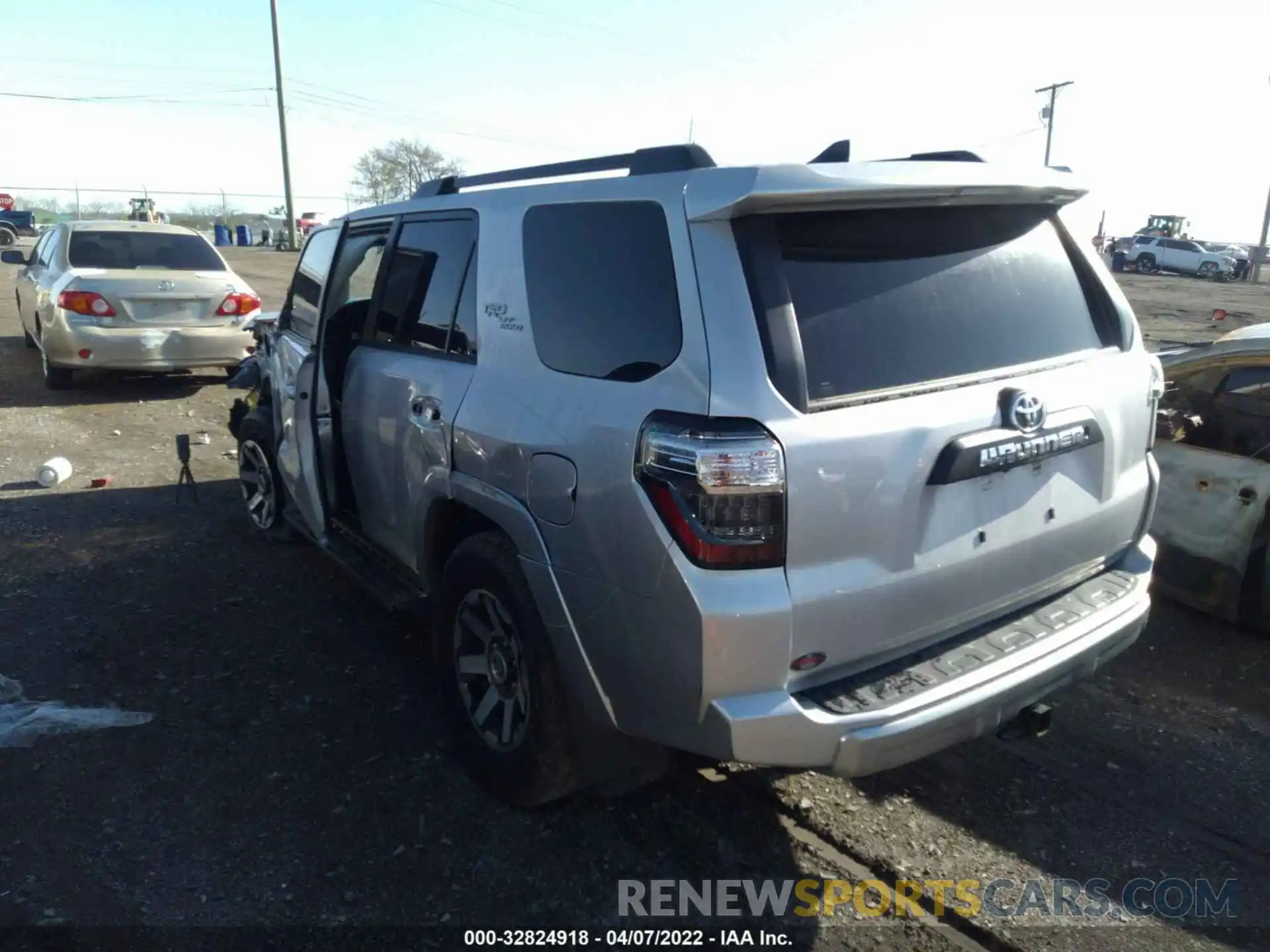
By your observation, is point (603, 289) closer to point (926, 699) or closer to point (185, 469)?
point (926, 699)

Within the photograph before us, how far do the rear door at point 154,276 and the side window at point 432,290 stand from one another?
6422 millimetres

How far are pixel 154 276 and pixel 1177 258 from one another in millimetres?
47321

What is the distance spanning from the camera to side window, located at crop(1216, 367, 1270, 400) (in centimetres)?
494

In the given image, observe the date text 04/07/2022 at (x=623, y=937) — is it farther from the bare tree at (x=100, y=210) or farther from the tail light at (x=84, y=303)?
the bare tree at (x=100, y=210)

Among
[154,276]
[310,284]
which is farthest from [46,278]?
[310,284]

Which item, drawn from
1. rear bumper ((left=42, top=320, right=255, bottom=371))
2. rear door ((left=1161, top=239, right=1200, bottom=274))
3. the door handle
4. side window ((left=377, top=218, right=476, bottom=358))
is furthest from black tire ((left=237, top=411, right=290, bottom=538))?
rear door ((left=1161, top=239, right=1200, bottom=274))

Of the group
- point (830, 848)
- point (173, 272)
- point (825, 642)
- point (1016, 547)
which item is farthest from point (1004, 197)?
point (173, 272)

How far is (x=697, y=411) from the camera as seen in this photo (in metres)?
2.29

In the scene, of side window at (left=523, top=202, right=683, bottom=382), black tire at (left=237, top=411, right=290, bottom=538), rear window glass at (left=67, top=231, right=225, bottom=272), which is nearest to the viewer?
side window at (left=523, top=202, right=683, bottom=382)

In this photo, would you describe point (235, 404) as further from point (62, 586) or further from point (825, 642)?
point (825, 642)

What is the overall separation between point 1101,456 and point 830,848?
1.55 meters

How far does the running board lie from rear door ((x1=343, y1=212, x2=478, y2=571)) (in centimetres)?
7

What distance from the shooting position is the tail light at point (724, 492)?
88.5 inches

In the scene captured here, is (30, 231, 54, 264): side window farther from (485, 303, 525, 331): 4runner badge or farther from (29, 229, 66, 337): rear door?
(485, 303, 525, 331): 4runner badge
